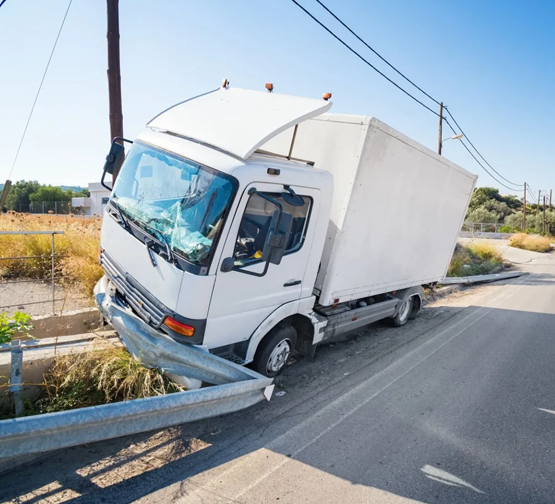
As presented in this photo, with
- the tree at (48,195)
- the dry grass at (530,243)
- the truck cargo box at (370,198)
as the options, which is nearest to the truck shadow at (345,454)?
the truck cargo box at (370,198)

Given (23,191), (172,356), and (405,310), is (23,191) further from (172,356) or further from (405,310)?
(172,356)

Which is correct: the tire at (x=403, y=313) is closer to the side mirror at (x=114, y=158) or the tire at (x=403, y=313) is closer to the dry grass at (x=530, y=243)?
the side mirror at (x=114, y=158)

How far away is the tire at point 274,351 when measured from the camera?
4.32 meters

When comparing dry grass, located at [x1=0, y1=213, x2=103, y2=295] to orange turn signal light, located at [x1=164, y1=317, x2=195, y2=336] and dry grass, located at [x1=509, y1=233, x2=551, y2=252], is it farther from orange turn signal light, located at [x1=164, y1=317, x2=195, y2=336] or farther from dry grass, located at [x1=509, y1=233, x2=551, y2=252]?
dry grass, located at [x1=509, y1=233, x2=551, y2=252]

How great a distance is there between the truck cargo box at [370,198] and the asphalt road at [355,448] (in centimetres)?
118

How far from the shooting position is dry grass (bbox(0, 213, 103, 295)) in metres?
6.57

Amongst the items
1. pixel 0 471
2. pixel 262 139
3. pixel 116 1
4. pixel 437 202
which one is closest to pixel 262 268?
pixel 262 139

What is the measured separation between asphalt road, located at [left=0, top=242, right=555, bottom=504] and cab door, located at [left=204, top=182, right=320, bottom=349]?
935 millimetres

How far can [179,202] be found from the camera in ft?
12.3

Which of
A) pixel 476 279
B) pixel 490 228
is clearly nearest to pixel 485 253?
pixel 476 279

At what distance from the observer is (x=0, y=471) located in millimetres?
3064

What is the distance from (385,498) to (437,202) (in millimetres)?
5256

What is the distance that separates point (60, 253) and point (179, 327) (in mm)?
4907

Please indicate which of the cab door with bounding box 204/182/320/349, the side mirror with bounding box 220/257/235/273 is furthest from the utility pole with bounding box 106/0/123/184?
the side mirror with bounding box 220/257/235/273
